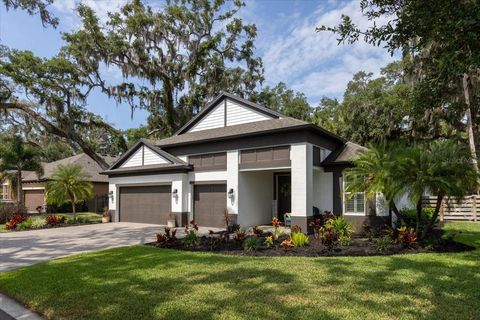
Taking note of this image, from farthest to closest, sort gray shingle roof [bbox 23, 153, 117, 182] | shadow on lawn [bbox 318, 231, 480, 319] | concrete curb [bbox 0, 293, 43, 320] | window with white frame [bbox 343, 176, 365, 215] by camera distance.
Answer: gray shingle roof [bbox 23, 153, 117, 182] < window with white frame [bbox 343, 176, 365, 215] < concrete curb [bbox 0, 293, 43, 320] < shadow on lawn [bbox 318, 231, 480, 319]

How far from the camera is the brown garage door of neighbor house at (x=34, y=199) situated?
29953mm

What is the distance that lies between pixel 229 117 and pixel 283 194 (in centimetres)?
475

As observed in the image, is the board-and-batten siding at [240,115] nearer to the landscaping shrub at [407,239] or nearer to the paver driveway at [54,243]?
the paver driveway at [54,243]

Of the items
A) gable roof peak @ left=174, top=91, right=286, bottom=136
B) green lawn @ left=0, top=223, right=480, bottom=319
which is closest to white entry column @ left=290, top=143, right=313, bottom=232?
gable roof peak @ left=174, top=91, right=286, bottom=136

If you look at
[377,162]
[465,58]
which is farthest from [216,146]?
[465,58]

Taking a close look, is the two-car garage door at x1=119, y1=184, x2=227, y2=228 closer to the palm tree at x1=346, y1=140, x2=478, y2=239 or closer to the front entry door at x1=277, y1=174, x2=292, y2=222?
the front entry door at x1=277, y1=174, x2=292, y2=222

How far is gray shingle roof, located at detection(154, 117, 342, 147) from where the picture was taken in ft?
47.5

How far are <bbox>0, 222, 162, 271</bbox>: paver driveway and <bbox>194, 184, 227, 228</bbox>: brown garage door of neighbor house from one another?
3.09 metres

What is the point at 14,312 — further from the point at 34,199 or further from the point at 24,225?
the point at 34,199

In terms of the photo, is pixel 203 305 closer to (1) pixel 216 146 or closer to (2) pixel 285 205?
(1) pixel 216 146

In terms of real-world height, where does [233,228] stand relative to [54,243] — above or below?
above

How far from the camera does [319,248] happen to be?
10.0m

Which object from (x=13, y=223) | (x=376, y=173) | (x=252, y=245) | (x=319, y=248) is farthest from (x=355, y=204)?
(x=13, y=223)

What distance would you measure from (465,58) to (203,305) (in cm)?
447
